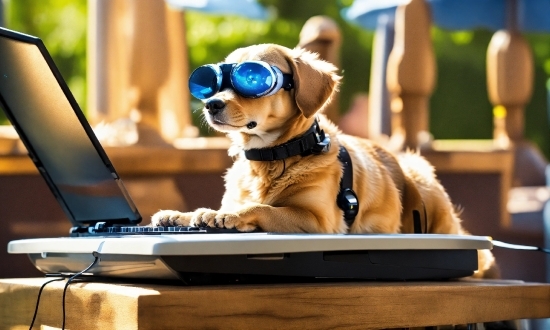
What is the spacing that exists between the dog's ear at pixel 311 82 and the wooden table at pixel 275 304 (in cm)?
54

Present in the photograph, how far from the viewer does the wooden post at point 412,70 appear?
220 inches

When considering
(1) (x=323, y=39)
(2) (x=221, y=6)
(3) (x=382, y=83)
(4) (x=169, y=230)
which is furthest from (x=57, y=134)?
(3) (x=382, y=83)

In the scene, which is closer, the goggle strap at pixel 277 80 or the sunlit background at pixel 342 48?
the goggle strap at pixel 277 80

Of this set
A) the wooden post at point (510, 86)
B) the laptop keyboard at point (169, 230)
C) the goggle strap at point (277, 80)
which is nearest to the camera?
the laptop keyboard at point (169, 230)

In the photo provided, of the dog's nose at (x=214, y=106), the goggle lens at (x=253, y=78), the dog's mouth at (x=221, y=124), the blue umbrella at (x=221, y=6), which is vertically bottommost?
the dog's mouth at (x=221, y=124)

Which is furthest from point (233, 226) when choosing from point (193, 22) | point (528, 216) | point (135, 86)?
point (193, 22)

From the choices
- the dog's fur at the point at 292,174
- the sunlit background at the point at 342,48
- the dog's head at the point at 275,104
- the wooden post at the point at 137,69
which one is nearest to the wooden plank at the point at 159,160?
the wooden post at the point at 137,69

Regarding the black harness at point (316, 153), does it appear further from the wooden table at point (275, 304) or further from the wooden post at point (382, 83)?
the wooden post at point (382, 83)

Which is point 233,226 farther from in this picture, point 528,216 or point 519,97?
point 519,97

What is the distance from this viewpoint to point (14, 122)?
2.01m

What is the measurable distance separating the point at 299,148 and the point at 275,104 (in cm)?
13

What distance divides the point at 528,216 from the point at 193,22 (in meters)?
11.3

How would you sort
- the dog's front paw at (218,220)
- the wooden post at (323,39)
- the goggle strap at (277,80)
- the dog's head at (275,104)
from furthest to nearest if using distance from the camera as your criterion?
the wooden post at (323,39) < the dog's head at (275,104) < the goggle strap at (277,80) < the dog's front paw at (218,220)

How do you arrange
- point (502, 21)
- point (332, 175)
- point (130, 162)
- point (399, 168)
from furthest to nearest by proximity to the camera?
point (502, 21), point (130, 162), point (399, 168), point (332, 175)
